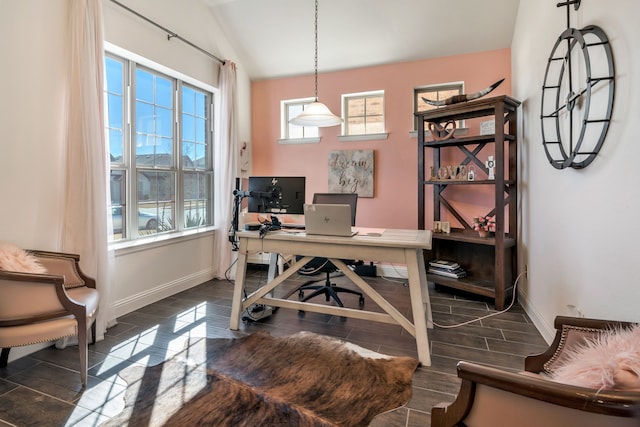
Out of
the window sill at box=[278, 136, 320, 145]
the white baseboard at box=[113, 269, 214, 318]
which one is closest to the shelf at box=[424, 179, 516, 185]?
the window sill at box=[278, 136, 320, 145]

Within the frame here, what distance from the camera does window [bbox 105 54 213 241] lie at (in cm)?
315

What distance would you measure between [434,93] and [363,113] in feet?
2.97

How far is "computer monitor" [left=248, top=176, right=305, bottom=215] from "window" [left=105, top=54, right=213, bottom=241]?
1.26 m

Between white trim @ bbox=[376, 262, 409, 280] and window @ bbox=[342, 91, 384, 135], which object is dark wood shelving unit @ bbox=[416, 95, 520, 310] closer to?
white trim @ bbox=[376, 262, 409, 280]

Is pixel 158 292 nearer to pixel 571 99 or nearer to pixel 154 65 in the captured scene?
pixel 154 65

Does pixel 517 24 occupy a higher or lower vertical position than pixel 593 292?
higher

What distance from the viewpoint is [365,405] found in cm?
175

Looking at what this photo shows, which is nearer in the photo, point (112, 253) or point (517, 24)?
point (112, 253)

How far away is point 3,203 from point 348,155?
3376 mm

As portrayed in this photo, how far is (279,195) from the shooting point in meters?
2.62

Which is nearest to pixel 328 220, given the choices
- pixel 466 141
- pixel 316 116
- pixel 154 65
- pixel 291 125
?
pixel 316 116

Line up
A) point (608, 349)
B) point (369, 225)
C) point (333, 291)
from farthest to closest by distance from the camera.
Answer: point (369, 225) < point (333, 291) < point (608, 349)

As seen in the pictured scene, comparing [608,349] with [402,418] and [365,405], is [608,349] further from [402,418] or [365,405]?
[365,405]

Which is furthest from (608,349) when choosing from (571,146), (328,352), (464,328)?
(464,328)
